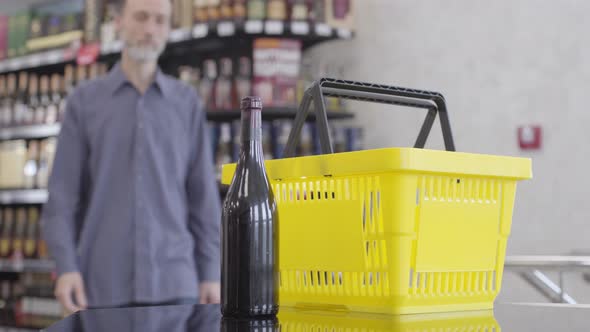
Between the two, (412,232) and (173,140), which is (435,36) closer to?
(173,140)

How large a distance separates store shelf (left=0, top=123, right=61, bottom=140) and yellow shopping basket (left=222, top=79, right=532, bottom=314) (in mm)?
3958

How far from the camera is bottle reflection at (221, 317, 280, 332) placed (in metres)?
0.94

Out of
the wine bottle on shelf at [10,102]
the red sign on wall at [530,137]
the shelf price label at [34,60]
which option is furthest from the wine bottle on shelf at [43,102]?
the red sign on wall at [530,137]

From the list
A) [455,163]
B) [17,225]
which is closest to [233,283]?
[455,163]

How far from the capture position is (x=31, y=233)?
5.19 meters

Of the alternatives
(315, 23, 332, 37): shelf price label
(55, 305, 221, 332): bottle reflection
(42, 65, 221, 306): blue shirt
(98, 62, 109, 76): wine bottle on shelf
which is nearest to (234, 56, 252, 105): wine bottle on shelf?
(315, 23, 332, 37): shelf price label

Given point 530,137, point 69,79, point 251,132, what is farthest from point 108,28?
point 251,132

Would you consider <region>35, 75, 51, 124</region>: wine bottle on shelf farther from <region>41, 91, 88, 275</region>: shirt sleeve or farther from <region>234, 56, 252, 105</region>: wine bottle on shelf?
<region>41, 91, 88, 275</region>: shirt sleeve

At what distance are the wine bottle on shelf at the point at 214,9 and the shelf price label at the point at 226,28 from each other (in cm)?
7

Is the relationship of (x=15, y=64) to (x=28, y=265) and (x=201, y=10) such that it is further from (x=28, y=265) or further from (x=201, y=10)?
(x=201, y=10)

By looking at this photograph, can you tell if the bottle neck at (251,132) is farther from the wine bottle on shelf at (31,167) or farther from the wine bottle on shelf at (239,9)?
the wine bottle on shelf at (31,167)

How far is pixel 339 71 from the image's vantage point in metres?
4.25

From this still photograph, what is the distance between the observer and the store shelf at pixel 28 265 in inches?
192

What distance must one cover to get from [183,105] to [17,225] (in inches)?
114
